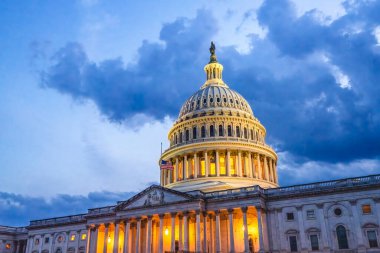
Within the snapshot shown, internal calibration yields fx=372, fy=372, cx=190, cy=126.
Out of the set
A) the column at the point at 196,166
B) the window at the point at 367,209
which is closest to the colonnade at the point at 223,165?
the column at the point at 196,166

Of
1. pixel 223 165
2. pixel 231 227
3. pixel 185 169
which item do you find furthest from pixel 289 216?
pixel 185 169

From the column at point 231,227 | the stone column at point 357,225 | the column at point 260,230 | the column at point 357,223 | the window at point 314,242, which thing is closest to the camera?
the stone column at point 357,225

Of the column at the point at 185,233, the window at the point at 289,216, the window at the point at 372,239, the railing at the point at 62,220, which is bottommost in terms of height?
the window at the point at 372,239

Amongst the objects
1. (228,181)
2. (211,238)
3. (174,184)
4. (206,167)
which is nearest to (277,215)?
(211,238)

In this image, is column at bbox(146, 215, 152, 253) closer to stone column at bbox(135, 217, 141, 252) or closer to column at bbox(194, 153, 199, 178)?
stone column at bbox(135, 217, 141, 252)

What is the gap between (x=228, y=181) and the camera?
77.1 metres

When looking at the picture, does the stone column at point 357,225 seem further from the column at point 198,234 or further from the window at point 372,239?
the column at point 198,234

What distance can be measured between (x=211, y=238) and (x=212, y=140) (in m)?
26.1

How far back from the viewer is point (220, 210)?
62031 millimetres

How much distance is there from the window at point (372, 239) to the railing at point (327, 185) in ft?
22.7

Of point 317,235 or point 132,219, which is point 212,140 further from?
point 317,235

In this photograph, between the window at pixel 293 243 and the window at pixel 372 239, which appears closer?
the window at pixel 372 239

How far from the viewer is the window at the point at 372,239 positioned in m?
52.1

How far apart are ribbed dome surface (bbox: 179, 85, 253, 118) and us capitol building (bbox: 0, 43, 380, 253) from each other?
0.28 m
